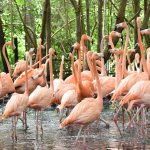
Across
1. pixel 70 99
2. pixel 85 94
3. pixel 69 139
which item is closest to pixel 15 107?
pixel 69 139

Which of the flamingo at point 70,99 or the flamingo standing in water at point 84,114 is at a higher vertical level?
the flamingo standing in water at point 84,114

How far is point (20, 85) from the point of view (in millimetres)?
13672

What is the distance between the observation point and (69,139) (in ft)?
32.9

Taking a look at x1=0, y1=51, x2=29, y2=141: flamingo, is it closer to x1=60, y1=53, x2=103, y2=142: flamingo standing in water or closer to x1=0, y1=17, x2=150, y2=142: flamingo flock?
x1=0, y1=17, x2=150, y2=142: flamingo flock

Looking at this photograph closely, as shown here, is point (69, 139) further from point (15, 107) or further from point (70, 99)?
point (70, 99)

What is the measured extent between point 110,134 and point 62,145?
1538 millimetres

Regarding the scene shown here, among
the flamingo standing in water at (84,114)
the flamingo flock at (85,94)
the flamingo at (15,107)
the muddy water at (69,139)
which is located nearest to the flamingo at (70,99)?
the flamingo flock at (85,94)

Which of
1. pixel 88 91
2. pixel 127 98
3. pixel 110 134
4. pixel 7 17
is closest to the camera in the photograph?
pixel 127 98

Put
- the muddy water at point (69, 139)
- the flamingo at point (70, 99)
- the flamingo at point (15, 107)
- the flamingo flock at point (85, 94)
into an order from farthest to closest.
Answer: the flamingo at point (70, 99) → the flamingo at point (15, 107) → the flamingo flock at point (85, 94) → the muddy water at point (69, 139)

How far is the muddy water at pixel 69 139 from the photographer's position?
9.12m

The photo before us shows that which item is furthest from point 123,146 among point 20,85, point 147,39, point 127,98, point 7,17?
point 7,17

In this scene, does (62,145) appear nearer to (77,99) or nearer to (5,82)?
(77,99)

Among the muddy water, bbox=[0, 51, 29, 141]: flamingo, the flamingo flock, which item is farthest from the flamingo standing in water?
bbox=[0, 51, 29, 141]: flamingo

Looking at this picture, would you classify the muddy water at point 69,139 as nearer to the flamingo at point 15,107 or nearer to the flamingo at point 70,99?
the flamingo at point 15,107
